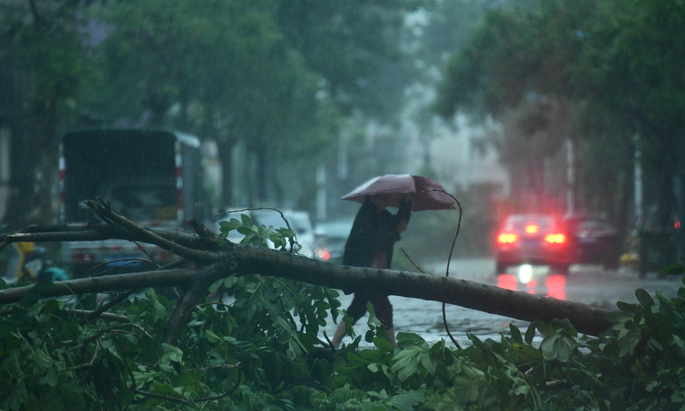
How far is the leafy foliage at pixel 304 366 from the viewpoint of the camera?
13.9 feet

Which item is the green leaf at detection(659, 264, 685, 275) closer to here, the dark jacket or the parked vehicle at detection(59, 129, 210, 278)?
the dark jacket

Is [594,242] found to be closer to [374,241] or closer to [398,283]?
[374,241]

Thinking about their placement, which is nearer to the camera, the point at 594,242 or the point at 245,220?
the point at 245,220

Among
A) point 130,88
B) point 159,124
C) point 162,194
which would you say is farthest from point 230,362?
point 130,88

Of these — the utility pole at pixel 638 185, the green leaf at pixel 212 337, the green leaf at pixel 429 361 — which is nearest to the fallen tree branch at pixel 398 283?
the green leaf at pixel 212 337

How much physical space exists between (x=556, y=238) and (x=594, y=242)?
255cm

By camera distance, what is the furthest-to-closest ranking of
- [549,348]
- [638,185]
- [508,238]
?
[638,185]
[508,238]
[549,348]

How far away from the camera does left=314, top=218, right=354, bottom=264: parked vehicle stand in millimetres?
19659


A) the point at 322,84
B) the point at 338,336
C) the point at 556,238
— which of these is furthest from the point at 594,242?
the point at 338,336

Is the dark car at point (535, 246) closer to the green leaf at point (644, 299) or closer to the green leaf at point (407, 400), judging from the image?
the green leaf at point (644, 299)

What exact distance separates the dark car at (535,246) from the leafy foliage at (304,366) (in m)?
16.9

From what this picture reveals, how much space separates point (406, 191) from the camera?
765 cm

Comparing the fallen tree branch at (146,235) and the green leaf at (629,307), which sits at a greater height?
the fallen tree branch at (146,235)

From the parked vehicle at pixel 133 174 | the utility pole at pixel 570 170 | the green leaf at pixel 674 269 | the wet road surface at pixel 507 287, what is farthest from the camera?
the utility pole at pixel 570 170
